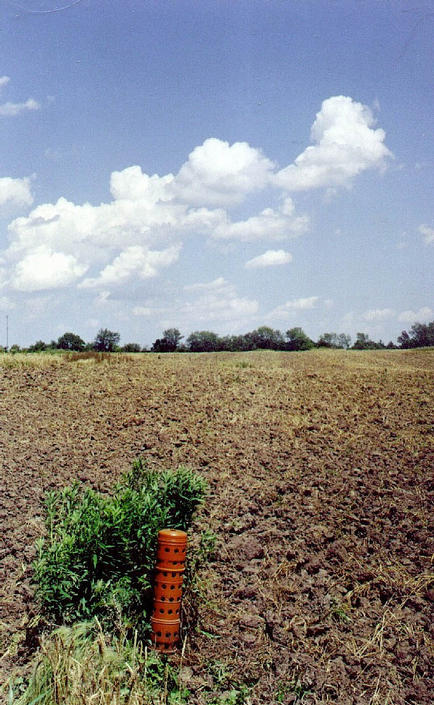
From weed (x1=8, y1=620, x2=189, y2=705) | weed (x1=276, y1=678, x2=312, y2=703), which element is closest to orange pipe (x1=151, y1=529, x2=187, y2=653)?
weed (x1=8, y1=620, x2=189, y2=705)

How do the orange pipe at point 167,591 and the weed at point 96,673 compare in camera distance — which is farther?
the orange pipe at point 167,591

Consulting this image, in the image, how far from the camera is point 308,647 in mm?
3975

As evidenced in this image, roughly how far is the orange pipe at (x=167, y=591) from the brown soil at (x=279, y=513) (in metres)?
0.24

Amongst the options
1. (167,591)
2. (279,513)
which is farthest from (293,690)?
(279,513)

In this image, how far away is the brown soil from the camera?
153 inches

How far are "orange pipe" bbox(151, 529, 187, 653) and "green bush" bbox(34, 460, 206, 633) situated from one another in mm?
276

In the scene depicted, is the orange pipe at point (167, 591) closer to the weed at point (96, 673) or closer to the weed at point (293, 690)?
the weed at point (96, 673)

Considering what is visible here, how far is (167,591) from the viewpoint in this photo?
408 cm

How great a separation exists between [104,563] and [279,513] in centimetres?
183

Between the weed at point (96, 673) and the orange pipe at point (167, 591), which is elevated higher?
the orange pipe at point (167, 591)

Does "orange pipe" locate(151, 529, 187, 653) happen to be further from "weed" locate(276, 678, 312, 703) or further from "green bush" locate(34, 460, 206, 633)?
"weed" locate(276, 678, 312, 703)

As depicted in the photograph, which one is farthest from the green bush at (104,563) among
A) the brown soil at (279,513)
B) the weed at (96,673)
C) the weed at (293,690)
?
the weed at (293,690)

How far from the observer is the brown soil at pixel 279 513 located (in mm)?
3896

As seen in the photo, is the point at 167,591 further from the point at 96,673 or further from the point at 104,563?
the point at 96,673
